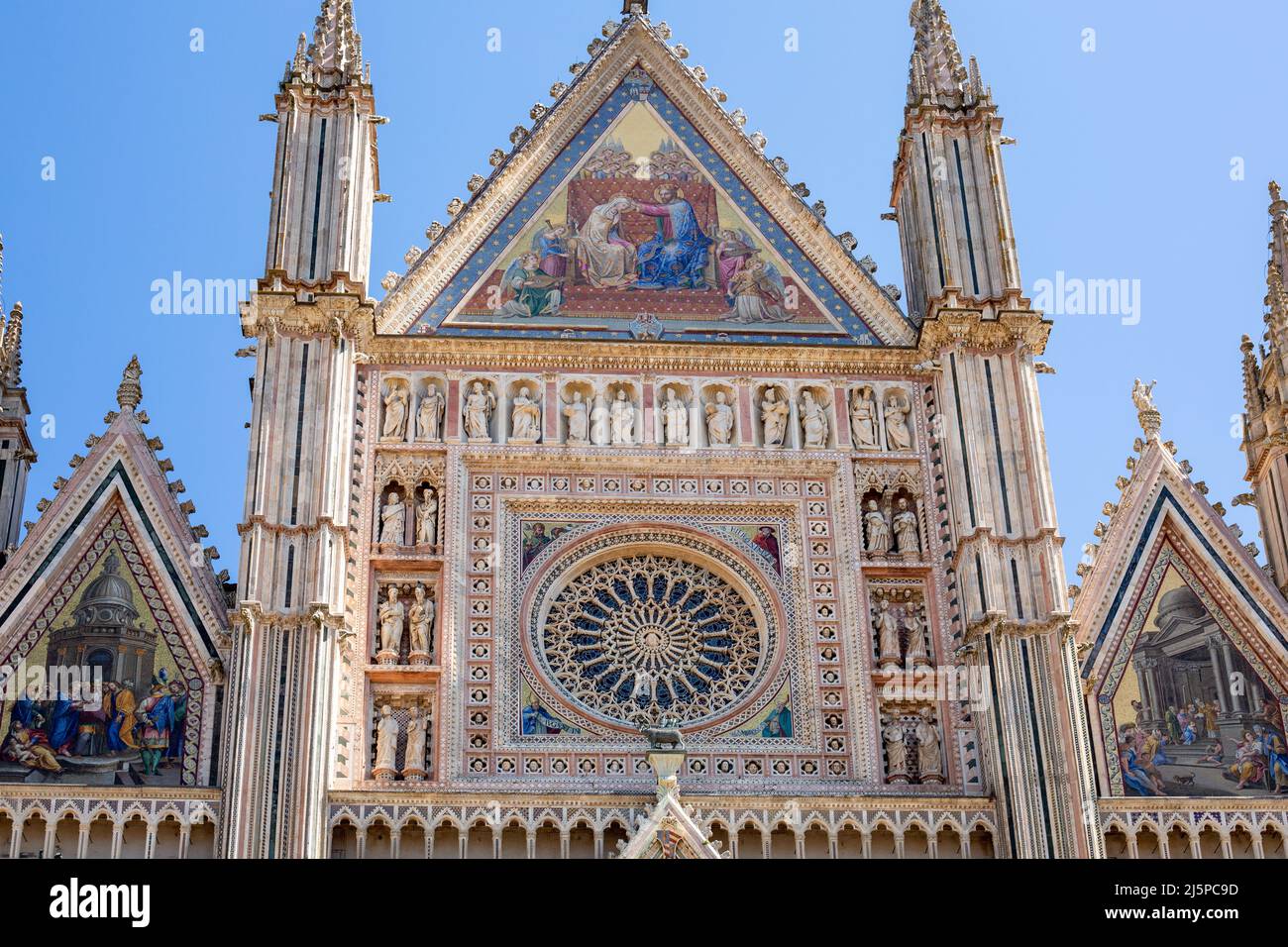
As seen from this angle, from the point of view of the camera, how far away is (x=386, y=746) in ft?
66.5

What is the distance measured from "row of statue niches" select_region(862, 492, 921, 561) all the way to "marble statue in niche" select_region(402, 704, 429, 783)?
16.6 ft

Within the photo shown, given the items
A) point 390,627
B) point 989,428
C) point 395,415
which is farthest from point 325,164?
point 989,428

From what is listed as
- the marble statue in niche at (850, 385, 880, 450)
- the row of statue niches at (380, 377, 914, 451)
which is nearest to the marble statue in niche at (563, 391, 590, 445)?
the row of statue niches at (380, 377, 914, 451)

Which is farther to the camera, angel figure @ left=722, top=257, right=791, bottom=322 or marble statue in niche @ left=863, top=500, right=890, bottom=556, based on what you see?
angel figure @ left=722, top=257, right=791, bottom=322

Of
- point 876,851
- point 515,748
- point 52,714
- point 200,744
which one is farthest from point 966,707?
point 52,714

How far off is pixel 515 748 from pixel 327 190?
7.02m

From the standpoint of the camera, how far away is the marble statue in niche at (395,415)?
22.4 meters

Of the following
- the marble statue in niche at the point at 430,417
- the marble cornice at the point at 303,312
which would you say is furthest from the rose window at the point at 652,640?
the marble cornice at the point at 303,312

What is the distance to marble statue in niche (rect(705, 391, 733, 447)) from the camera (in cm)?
2264

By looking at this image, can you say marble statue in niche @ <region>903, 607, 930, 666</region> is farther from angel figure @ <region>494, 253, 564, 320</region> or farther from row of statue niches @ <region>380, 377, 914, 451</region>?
angel figure @ <region>494, 253, 564, 320</region>

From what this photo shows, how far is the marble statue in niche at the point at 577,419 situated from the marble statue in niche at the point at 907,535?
3502 millimetres

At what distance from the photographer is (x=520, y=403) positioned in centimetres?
2269

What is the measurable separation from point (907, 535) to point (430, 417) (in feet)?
17.5
